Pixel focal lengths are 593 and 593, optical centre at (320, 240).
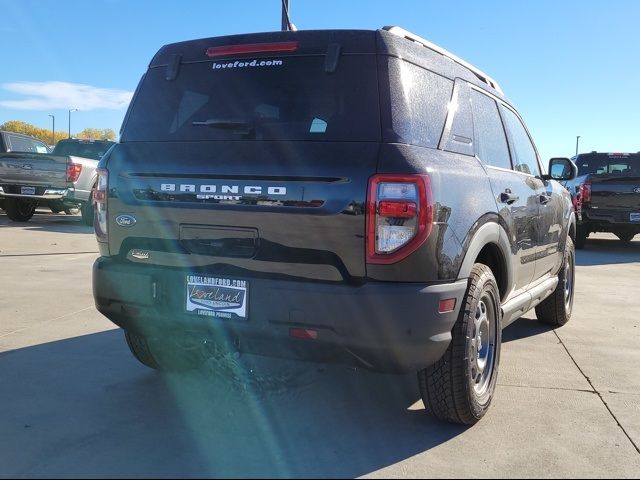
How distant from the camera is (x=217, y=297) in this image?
298 cm

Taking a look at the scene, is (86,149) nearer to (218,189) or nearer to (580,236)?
(580,236)

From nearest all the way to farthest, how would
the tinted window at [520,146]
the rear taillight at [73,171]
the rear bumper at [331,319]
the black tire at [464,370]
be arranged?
1. the rear bumper at [331,319]
2. the black tire at [464,370]
3. the tinted window at [520,146]
4. the rear taillight at [73,171]

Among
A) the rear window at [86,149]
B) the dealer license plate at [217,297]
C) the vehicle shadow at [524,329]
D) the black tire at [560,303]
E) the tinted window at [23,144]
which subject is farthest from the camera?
the rear window at [86,149]

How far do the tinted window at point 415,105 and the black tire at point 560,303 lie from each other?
303cm

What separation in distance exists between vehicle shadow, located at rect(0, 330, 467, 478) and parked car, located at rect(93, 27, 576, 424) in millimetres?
368

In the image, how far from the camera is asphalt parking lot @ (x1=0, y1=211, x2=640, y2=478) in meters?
2.83

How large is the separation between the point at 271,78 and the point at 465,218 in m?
1.27

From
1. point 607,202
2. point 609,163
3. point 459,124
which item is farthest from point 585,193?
point 459,124

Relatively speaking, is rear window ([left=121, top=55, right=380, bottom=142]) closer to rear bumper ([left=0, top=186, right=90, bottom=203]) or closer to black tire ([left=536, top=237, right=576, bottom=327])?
black tire ([left=536, top=237, right=576, bottom=327])

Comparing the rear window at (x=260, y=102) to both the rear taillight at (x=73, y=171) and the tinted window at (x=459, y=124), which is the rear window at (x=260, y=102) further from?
the rear taillight at (x=73, y=171)

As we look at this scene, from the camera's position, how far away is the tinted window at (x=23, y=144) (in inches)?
587

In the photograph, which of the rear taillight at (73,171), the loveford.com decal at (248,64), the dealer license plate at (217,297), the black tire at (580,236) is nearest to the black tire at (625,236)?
the black tire at (580,236)

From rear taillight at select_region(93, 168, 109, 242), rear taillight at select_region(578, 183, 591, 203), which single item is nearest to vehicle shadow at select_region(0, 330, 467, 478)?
rear taillight at select_region(93, 168, 109, 242)

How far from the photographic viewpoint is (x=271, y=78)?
320 cm
